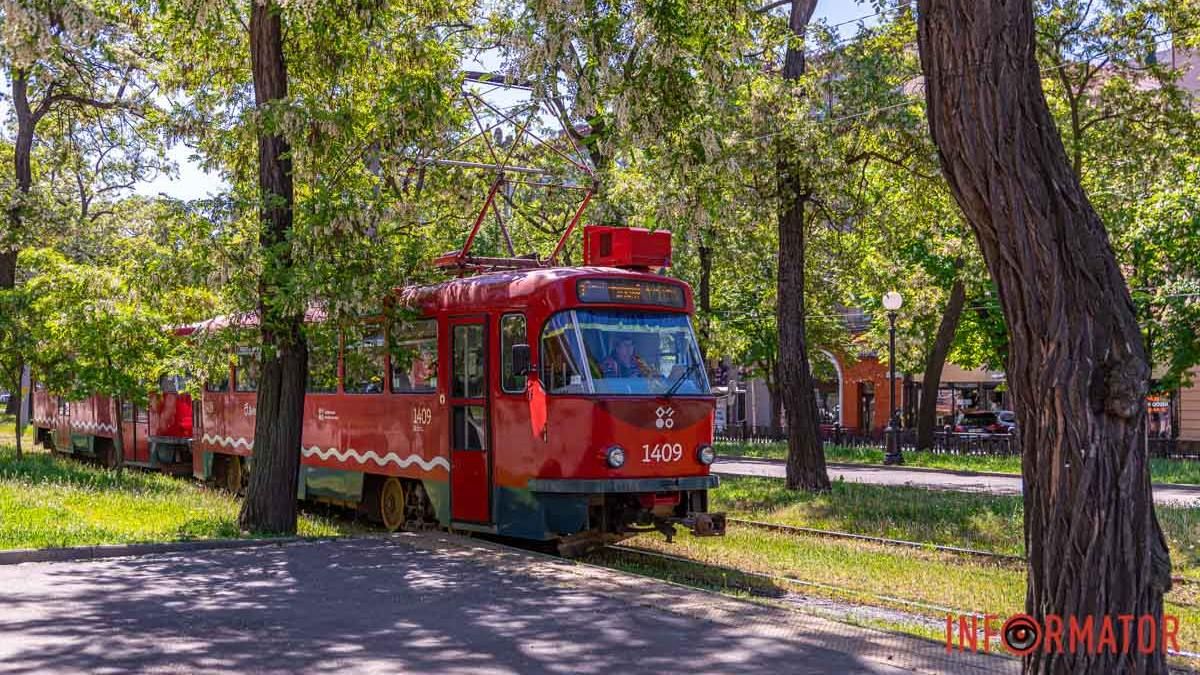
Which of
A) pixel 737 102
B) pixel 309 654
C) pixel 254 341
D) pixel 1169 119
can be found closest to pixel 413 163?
pixel 254 341

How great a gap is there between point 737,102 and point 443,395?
26.2 ft

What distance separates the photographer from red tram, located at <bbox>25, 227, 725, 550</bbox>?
13.6m

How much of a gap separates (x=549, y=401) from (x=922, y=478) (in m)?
18.8

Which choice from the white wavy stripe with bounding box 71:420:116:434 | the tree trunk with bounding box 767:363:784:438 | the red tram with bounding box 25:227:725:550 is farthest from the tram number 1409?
the tree trunk with bounding box 767:363:784:438

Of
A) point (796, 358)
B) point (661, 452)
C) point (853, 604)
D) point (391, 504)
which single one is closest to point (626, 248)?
point (661, 452)

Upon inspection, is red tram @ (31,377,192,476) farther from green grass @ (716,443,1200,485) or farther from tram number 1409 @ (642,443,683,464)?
green grass @ (716,443,1200,485)

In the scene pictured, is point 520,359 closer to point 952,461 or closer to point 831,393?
point 952,461

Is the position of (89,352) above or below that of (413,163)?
below

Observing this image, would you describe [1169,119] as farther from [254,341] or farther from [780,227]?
[254,341]

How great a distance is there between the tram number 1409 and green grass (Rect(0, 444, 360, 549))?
4212 millimetres

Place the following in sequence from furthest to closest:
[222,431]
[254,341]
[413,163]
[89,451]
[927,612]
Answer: [89,451] → [222,431] → [413,163] → [254,341] → [927,612]

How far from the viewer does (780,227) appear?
22.6 m

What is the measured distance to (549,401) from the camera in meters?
13.7

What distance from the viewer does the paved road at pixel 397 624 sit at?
27.1 feet
